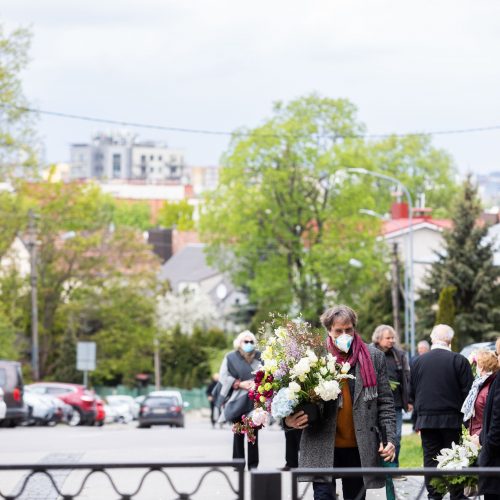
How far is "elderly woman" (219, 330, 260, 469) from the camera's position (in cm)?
1688

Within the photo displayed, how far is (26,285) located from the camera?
2906 inches

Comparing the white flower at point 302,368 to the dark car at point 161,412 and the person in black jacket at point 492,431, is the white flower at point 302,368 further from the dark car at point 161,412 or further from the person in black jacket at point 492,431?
the dark car at point 161,412

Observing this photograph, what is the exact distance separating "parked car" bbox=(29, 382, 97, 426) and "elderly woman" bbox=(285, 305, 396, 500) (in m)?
37.6

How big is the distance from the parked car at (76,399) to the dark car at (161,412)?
294 centimetres

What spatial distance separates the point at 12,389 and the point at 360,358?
1066 inches

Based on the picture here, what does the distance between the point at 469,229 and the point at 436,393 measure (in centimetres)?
4605

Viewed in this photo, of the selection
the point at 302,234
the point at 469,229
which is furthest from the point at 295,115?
the point at 469,229

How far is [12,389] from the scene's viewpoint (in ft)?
121

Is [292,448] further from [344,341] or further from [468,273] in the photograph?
[468,273]

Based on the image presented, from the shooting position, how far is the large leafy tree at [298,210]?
73562 mm

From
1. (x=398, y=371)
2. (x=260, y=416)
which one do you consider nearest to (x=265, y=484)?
(x=260, y=416)

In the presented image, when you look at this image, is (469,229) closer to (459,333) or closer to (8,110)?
(459,333)

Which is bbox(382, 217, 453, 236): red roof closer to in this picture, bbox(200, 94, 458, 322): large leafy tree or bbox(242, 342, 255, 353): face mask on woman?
bbox(200, 94, 458, 322): large leafy tree

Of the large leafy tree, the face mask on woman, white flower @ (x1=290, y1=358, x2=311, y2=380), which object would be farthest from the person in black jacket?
the large leafy tree
